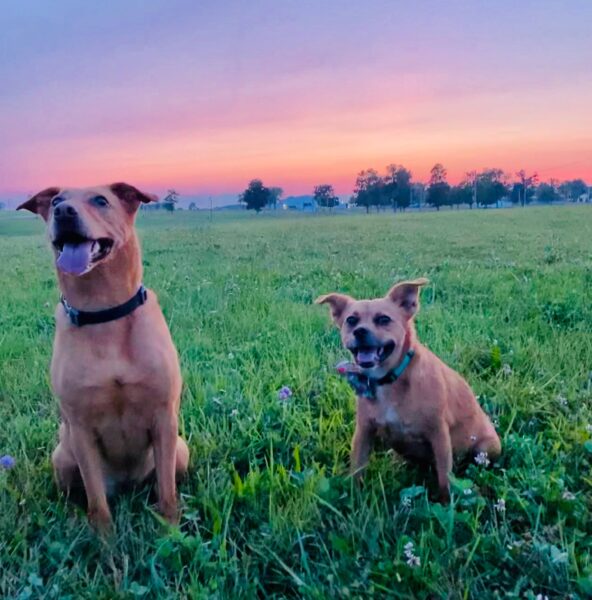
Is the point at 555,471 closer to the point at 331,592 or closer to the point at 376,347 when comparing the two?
the point at 376,347

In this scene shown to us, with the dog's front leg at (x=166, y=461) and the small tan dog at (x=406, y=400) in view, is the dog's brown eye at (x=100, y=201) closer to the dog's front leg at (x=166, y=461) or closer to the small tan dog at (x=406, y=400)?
the dog's front leg at (x=166, y=461)

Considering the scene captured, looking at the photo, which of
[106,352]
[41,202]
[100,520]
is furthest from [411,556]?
[41,202]

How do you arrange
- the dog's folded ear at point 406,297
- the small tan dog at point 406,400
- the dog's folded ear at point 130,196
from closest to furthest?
the dog's folded ear at point 130,196, the small tan dog at point 406,400, the dog's folded ear at point 406,297

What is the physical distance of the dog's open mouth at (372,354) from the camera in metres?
3.22

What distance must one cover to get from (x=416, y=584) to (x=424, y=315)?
415cm

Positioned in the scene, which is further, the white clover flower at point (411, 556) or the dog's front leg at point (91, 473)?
the dog's front leg at point (91, 473)

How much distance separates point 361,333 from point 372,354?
13 centimetres

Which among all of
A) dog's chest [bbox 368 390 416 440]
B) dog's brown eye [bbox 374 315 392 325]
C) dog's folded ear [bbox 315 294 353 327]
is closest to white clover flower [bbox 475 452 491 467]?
dog's chest [bbox 368 390 416 440]

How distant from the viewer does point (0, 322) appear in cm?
662

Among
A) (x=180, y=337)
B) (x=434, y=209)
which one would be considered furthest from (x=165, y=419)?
(x=434, y=209)

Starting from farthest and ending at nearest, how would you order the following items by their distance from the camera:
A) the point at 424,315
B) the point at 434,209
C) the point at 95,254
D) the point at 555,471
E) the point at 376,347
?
1. the point at 434,209
2. the point at 424,315
3. the point at 376,347
4. the point at 555,471
5. the point at 95,254

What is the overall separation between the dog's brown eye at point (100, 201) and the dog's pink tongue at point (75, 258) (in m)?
0.24

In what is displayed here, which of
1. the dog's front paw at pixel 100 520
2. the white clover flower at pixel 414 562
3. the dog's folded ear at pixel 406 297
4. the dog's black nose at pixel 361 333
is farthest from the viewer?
the dog's folded ear at pixel 406 297

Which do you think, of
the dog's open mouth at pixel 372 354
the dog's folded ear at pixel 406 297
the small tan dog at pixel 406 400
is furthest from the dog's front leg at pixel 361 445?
the dog's folded ear at pixel 406 297
